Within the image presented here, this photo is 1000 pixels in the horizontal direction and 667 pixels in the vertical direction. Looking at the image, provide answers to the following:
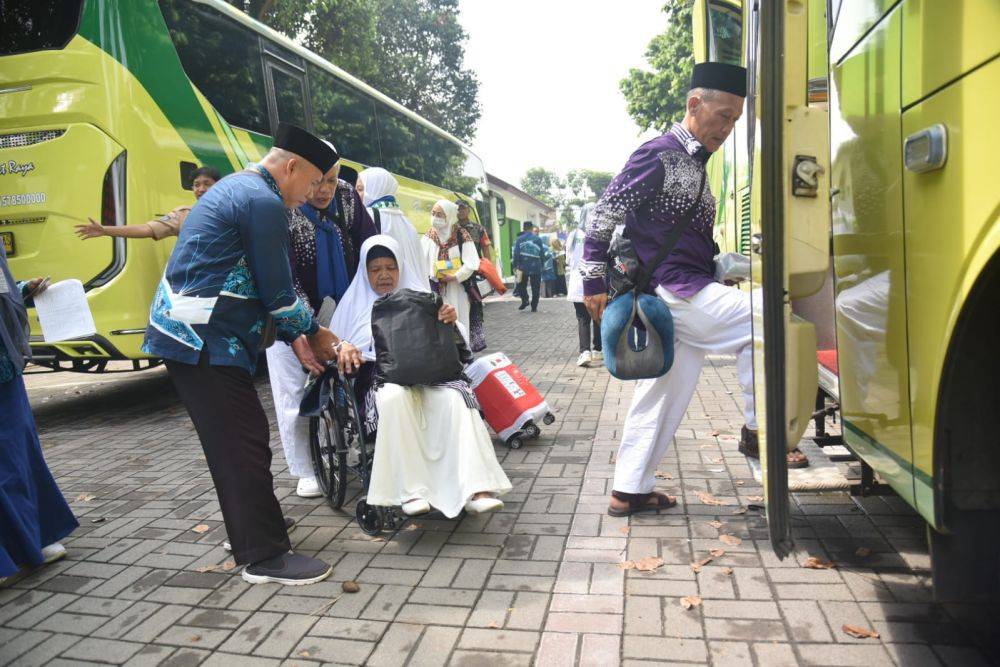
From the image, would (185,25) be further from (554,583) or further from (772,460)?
(772,460)

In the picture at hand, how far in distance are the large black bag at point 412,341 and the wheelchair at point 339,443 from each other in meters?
0.27

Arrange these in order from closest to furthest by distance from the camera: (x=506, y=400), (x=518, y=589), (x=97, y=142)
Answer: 1. (x=518, y=589)
2. (x=506, y=400)
3. (x=97, y=142)

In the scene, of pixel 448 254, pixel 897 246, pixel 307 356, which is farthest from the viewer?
pixel 448 254

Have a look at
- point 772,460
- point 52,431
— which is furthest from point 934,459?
point 52,431

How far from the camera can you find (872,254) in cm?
234

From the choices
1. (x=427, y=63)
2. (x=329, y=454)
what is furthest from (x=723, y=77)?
(x=427, y=63)

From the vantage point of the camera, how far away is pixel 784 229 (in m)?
2.11

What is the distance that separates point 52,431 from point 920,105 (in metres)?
7.02

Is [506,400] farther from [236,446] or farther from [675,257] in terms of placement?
[236,446]

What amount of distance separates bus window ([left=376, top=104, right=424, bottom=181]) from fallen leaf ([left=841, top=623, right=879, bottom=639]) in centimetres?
1027

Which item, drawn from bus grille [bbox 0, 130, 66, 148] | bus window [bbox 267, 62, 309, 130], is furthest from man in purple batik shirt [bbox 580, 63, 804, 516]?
bus window [bbox 267, 62, 309, 130]

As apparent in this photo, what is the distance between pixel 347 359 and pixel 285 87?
20.0ft

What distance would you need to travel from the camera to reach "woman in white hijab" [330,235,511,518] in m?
3.45

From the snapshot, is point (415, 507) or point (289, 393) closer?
point (415, 507)
